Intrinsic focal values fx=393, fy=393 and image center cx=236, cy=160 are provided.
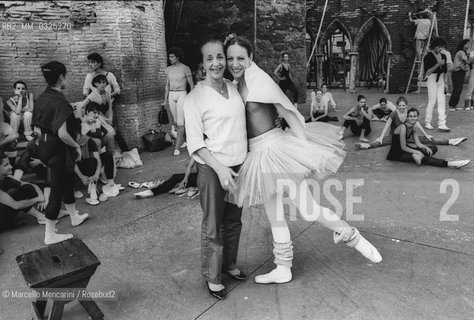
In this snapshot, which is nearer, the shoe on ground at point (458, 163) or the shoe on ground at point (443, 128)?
the shoe on ground at point (458, 163)

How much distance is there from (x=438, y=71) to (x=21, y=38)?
8111 mm

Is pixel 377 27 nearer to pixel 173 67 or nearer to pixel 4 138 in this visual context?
pixel 173 67

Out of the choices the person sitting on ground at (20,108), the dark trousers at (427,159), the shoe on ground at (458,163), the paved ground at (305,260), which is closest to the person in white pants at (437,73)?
the dark trousers at (427,159)

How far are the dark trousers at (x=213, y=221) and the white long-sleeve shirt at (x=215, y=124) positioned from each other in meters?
0.16

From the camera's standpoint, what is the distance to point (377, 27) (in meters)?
19.3

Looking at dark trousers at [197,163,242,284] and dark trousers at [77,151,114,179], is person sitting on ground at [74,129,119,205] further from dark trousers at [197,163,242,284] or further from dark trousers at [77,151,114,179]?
dark trousers at [197,163,242,284]

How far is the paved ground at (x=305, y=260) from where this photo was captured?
296 centimetres

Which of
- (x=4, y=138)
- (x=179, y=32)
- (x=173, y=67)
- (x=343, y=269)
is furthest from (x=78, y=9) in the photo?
(x=343, y=269)

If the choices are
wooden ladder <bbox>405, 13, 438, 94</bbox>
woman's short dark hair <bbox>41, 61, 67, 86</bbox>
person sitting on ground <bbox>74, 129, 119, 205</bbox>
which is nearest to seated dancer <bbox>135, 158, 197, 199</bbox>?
person sitting on ground <bbox>74, 129, 119, 205</bbox>

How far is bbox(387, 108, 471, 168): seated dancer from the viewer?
6.29 m

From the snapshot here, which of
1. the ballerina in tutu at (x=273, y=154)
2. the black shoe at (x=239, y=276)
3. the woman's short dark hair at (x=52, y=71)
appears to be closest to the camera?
the ballerina in tutu at (x=273, y=154)

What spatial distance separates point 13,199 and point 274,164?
351 cm

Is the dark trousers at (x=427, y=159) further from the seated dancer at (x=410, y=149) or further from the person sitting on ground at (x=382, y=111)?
the person sitting on ground at (x=382, y=111)

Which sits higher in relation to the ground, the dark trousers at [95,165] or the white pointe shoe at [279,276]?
the dark trousers at [95,165]
